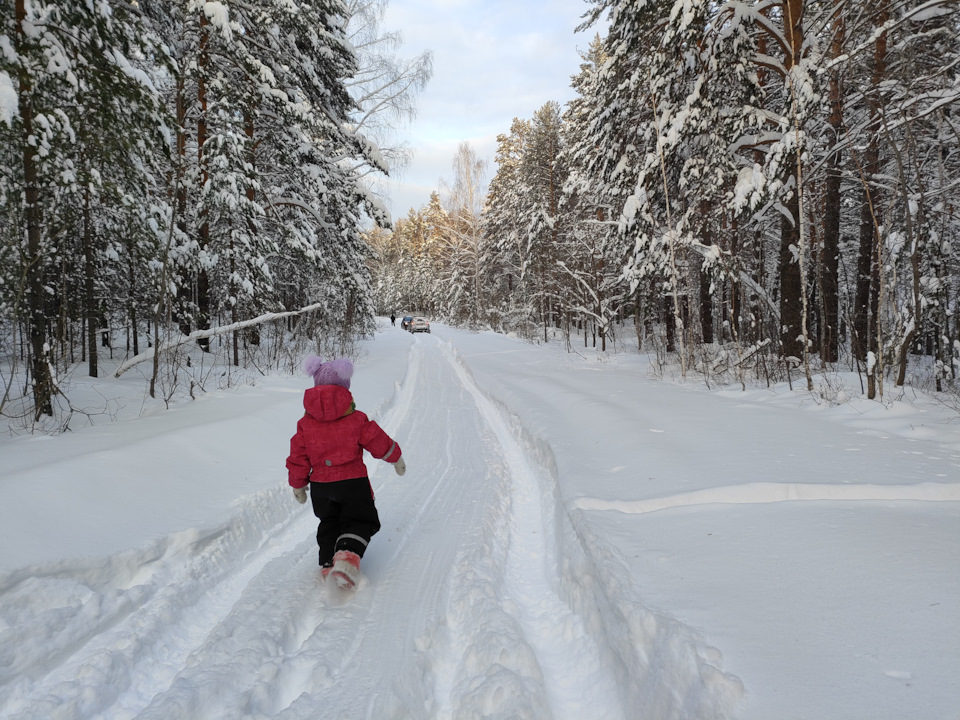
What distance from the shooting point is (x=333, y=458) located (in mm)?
3252

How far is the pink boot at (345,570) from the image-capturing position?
9.54ft

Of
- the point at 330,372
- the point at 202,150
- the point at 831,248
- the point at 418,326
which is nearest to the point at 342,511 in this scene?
the point at 330,372

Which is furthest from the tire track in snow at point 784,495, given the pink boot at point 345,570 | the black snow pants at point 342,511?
the pink boot at point 345,570

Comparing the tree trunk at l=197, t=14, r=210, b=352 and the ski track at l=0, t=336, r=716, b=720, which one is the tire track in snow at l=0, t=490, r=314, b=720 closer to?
the ski track at l=0, t=336, r=716, b=720

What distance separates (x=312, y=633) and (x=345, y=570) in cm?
38

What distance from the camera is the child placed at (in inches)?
127

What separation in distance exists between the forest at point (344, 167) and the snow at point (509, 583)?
2.74 metres

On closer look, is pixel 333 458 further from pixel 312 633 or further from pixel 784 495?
pixel 784 495

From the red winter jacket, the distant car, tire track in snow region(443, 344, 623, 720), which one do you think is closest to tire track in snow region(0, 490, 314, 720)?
the red winter jacket

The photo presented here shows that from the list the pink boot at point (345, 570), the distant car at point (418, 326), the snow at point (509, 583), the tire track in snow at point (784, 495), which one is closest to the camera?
the snow at point (509, 583)

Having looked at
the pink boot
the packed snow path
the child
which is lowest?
the packed snow path

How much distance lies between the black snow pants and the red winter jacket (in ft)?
0.22

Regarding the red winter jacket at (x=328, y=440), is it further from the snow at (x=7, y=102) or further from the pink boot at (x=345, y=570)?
the snow at (x=7, y=102)

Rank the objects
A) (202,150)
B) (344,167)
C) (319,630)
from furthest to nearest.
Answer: (344,167)
(202,150)
(319,630)
